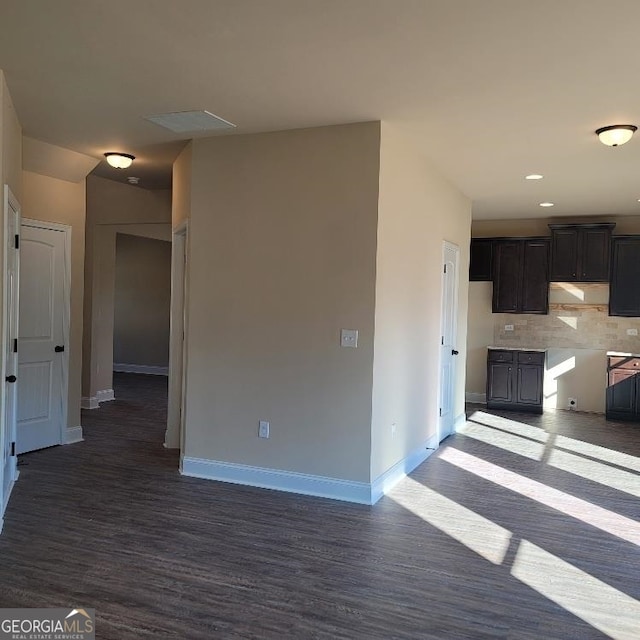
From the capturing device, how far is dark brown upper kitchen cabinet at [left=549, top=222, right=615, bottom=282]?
8148mm

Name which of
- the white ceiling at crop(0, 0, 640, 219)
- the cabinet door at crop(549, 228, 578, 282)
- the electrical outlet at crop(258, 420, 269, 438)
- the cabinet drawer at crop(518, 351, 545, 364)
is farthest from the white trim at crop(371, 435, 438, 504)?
the cabinet door at crop(549, 228, 578, 282)

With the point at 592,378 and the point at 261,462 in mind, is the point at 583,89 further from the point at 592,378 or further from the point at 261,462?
the point at 592,378

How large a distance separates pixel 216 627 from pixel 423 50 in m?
2.96

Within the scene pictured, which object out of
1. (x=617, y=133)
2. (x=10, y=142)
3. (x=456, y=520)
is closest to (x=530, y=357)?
(x=617, y=133)

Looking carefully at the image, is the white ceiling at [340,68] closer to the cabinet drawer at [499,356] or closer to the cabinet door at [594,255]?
the cabinet door at [594,255]

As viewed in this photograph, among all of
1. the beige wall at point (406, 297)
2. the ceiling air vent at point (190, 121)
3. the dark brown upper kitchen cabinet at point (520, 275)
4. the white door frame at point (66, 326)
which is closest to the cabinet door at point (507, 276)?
the dark brown upper kitchen cabinet at point (520, 275)

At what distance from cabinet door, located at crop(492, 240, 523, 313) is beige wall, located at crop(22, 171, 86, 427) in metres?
5.61

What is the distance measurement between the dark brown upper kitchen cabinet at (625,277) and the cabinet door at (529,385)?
50.9 inches

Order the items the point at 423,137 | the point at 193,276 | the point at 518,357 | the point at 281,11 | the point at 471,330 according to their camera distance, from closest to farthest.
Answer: the point at 281,11, the point at 423,137, the point at 193,276, the point at 518,357, the point at 471,330

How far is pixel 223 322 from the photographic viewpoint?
4926 millimetres

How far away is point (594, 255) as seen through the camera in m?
8.20

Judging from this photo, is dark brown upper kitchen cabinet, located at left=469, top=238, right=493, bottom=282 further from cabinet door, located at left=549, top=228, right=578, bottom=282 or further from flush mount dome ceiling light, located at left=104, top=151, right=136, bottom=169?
flush mount dome ceiling light, located at left=104, top=151, right=136, bottom=169

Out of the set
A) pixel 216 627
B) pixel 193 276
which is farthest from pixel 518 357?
pixel 216 627

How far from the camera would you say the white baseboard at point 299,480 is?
447 centimetres
